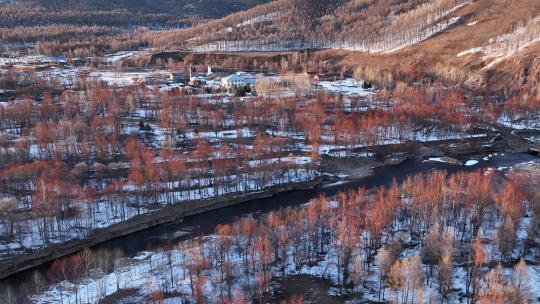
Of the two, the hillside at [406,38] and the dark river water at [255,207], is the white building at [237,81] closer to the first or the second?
the hillside at [406,38]

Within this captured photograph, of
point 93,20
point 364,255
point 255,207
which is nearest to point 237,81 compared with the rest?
point 255,207

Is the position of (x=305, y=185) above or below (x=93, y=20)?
below

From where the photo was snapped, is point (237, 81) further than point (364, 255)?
Yes

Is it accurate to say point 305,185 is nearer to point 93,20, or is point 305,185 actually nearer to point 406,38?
point 406,38

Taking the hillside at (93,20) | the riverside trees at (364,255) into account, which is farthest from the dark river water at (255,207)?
the hillside at (93,20)

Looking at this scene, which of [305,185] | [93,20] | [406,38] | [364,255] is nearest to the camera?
[364,255]

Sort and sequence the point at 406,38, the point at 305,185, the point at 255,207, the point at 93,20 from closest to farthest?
the point at 255,207
the point at 305,185
the point at 406,38
the point at 93,20

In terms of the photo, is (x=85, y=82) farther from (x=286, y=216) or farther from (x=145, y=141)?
(x=286, y=216)
